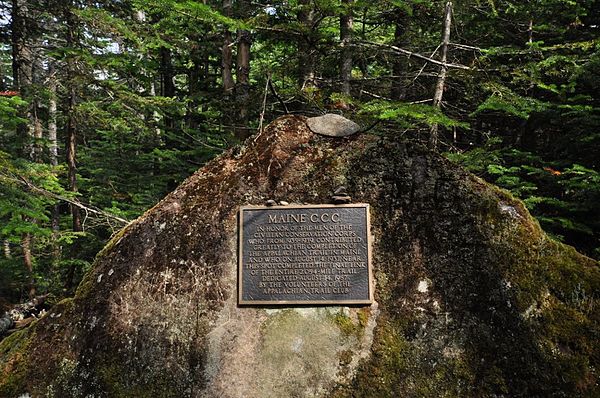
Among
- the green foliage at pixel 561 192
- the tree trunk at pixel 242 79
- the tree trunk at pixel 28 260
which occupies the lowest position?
the tree trunk at pixel 28 260

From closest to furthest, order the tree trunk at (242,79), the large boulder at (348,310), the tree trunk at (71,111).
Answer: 1. the large boulder at (348,310)
2. the tree trunk at (71,111)
3. the tree trunk at (242,79)

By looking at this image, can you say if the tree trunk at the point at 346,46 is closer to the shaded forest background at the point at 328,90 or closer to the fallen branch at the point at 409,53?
the shaded forest background at the point at 328,90

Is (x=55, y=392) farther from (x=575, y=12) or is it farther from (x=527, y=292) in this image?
(x=575, y=12)

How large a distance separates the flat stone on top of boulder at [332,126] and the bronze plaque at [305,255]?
2.46 feet

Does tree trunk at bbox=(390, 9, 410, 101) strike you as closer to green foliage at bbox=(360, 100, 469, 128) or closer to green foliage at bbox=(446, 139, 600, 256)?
green foliage at bbox=(446, 139, 600, 256)

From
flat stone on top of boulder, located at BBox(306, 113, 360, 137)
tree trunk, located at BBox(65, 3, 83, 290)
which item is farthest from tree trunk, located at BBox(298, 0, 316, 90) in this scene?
tree trunk, located at BBox(65, 3, 83, 290)

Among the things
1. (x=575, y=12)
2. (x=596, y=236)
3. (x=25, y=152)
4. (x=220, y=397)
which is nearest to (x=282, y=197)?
(x=220, y=397)

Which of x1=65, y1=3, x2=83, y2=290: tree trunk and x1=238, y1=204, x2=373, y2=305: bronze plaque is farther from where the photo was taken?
x1=65, y1=3, x2=83, y2=290: tree trunk

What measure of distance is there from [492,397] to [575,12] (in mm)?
7677

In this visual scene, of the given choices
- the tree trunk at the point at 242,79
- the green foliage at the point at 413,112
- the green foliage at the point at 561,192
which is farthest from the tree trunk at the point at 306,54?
the green foliage at the point at 561,192

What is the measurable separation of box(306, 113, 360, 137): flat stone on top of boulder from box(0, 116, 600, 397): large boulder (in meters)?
0.16

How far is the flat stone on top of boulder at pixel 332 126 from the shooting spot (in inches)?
161

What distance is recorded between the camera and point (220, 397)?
3.44 meters

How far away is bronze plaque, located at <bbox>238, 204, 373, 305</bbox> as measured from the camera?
3.64m
